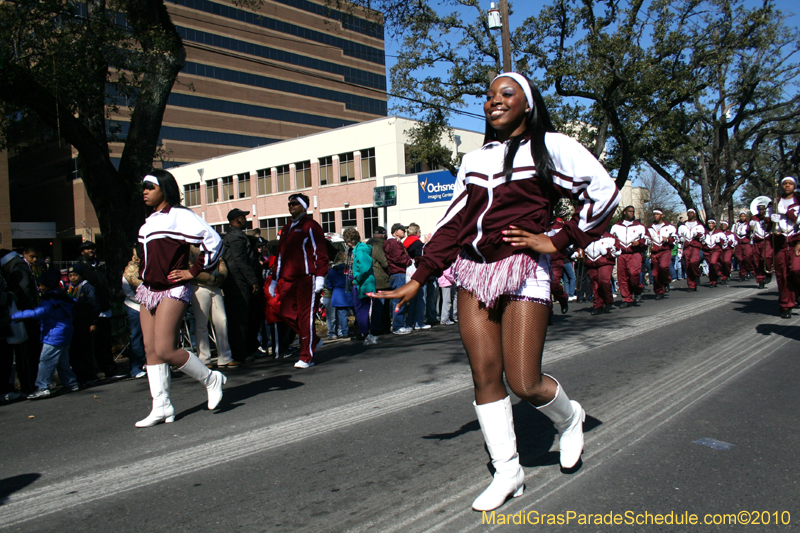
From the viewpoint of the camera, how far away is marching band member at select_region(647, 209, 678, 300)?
46.1 ft

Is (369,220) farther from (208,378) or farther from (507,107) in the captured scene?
(507,107)

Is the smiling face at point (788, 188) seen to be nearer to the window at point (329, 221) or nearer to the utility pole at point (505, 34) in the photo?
the utility pole at point (505, 34)

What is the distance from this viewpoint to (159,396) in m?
4.82

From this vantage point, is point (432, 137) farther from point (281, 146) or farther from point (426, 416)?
point (281, 146)

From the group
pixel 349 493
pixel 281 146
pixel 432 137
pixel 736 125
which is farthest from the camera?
pixel 281 146

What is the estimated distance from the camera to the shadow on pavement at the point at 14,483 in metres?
3.55

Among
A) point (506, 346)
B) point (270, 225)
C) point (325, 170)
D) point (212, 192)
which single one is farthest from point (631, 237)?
point (212, 192)

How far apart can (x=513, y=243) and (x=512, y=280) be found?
0.17 m

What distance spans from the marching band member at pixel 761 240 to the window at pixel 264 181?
122ft

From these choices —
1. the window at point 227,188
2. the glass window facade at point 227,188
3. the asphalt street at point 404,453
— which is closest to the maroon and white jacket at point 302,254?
the asphalt street at point 404,453

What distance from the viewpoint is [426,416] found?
4.65 meters

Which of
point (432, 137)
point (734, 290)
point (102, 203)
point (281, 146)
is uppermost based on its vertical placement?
point (281, 146)

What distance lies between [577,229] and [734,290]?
565 inches

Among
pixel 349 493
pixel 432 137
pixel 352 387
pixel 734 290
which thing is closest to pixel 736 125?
pixel 432 137
